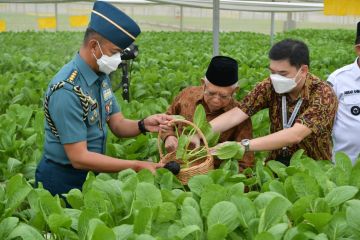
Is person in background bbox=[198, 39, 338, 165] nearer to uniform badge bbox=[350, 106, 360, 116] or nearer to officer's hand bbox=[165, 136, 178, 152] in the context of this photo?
officer's hand bbox=[165, 136, 178, 152]

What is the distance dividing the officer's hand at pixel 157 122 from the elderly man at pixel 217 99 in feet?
0.23

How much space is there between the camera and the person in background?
3.24 metres

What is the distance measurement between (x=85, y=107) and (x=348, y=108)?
68.7 inches

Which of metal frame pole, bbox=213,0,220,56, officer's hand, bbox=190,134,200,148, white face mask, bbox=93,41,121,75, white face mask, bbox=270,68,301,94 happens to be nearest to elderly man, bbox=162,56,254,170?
officer's hand, bbox=190,134,200,148

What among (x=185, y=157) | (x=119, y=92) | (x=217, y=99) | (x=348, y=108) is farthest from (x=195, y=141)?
(x=119, y=92)

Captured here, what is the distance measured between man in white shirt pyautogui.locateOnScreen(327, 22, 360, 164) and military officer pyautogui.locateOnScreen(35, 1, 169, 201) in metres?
1.45

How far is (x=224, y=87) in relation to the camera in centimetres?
331

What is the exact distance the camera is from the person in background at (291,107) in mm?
3244

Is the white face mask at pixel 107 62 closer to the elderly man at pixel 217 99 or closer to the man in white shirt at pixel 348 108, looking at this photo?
the elderly man at pixel 217 99

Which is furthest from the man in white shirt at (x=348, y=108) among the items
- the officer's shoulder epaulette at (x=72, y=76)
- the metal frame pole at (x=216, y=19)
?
the metal frame pole at (x=216, y=19)

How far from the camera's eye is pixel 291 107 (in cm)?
344

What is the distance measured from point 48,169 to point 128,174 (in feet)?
1.77

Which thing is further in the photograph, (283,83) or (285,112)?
(285,112)

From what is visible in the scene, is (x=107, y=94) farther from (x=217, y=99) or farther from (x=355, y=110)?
(x=355, y=110)
